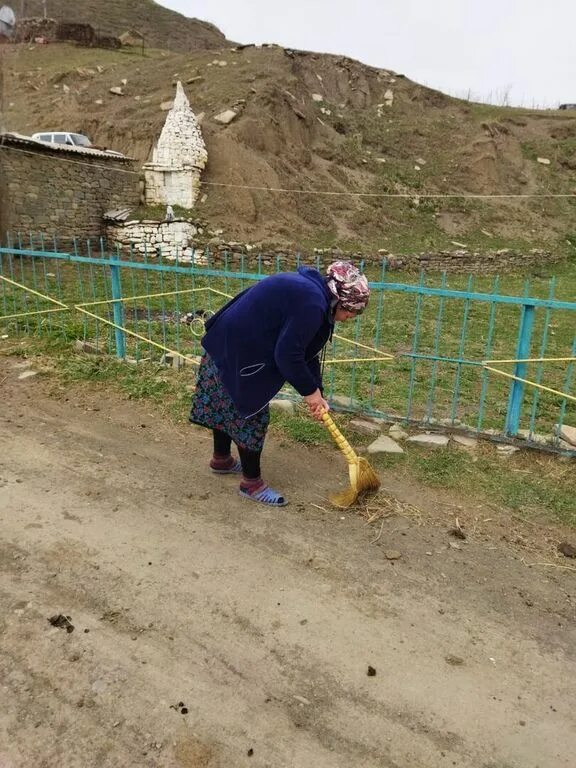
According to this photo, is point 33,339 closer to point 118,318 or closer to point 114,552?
point 118,318

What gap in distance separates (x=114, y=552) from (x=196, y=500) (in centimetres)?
62

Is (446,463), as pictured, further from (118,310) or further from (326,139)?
(326,139)

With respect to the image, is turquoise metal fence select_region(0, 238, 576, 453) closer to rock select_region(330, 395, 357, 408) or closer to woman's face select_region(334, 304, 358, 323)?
rock select_region(330, 395, 357, 408)

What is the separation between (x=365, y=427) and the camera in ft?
14.0

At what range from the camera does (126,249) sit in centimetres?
1516

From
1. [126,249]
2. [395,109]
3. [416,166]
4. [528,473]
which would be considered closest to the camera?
[528,473]

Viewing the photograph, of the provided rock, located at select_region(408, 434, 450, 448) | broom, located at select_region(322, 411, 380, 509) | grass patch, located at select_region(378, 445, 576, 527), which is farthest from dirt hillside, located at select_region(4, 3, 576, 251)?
broom, located at select_region(322, 411, 380, 509)

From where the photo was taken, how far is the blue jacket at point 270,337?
2621mm

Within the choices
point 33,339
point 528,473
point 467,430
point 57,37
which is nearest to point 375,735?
point 528,473

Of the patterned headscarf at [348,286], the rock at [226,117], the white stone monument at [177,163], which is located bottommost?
the patterned headscarf at [348,286]

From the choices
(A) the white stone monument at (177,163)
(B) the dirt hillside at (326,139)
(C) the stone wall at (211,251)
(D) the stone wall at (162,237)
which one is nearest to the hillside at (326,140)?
(B) the dirt hillside at (326,139)

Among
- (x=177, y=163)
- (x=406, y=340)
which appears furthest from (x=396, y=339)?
(x=177, y=163)

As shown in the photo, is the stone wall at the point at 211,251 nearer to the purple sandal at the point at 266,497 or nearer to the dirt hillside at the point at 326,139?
the dirt hillside at the point at 326,139

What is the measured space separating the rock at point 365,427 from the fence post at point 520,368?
956 mm
